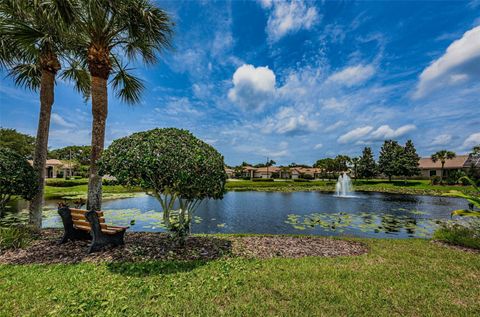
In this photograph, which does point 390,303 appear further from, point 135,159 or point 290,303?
point 135,159

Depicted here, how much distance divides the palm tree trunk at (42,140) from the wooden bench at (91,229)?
1582mm

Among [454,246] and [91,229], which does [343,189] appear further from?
[91,229]

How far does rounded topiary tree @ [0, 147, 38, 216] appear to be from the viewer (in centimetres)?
580

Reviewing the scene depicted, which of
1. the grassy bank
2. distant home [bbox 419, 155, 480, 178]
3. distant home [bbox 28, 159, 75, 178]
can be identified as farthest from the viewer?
distant home [bbox 28, 159, 75, 178]

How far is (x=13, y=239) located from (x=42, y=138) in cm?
281

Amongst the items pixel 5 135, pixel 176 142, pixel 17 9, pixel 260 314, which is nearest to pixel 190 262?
pixel 260 314

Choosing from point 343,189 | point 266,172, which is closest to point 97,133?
point 343,189

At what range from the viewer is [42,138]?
6.73 meters

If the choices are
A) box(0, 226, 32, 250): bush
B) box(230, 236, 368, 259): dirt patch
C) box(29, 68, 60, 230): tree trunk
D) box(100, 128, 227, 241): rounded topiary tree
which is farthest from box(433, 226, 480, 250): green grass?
box(29, 68, 60, 230): tree trunk

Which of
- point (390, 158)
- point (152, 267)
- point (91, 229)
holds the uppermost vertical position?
point (390, 158)

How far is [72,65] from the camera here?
811 cm

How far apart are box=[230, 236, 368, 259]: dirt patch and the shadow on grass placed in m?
1.20

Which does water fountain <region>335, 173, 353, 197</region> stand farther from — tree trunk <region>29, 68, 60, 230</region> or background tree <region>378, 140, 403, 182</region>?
tree trunk <region>29, 68, 60, 230</region>

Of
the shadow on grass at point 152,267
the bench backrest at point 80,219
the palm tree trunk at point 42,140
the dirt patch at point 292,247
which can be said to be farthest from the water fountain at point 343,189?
the palm tree trunk at point 42,140
